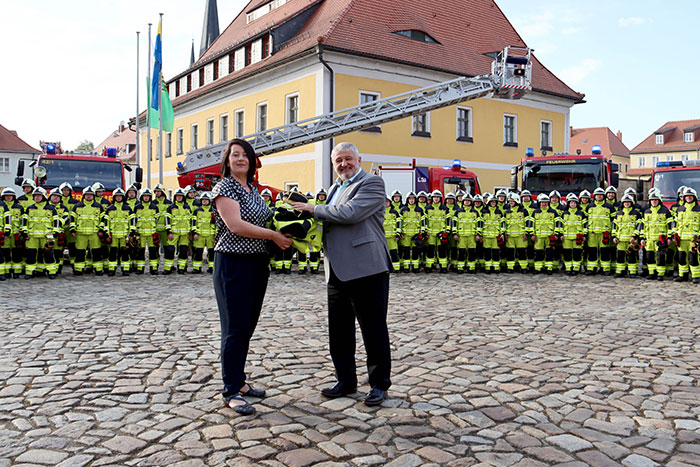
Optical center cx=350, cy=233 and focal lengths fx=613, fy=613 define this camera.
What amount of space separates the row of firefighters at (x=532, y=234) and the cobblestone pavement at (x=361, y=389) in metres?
4.46

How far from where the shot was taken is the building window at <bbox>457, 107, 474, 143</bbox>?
30.3 meters

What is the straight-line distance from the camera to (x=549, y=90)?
3294 centimetres

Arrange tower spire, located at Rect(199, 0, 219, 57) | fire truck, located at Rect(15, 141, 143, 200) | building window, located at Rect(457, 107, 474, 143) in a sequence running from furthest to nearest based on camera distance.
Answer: tower spire, located at Rect(199, 0, 219, 57) < building window, located at Rect(457, 107, 474, 143) < fire truck, located at Rect(15, 141, 143, 200)

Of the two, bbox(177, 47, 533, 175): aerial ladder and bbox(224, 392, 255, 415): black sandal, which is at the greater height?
bbox(177, 47, 533, 175): aerial ladder

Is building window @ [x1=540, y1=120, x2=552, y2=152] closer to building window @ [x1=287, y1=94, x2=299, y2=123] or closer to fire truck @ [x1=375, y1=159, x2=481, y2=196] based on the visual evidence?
building window @ [x1=287, y1=94, x2=299, y2=123]

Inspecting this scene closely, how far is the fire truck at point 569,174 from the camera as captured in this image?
15852 mm

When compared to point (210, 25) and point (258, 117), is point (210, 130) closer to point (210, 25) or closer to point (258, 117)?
point (258, 117)

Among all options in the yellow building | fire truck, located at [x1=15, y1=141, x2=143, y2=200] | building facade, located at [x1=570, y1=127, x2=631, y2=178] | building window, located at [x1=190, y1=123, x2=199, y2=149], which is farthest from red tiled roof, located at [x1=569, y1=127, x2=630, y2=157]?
fire truck, located at [x1=15, y1=141, x2=143, y2=200]

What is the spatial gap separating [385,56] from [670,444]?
80.5ft

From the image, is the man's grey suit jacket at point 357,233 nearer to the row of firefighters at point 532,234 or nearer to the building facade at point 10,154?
the row of firefighters at point 532,234

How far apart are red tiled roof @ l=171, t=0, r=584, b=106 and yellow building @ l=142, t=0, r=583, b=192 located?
74mm

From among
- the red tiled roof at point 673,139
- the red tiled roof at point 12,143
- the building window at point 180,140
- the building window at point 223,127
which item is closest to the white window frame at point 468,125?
the building window at point 223,127

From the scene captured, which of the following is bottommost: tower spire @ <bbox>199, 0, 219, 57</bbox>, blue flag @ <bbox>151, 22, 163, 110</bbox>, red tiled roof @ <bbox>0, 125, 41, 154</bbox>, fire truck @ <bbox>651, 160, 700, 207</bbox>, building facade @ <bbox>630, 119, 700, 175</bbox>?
fire truck @ <bbox>651, 160, 700, 207</bbox>

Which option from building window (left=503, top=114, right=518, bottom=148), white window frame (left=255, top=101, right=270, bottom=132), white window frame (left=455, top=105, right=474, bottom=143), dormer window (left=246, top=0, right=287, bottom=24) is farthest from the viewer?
dormer window (left=246, top=0, right=287, bottom=24)
